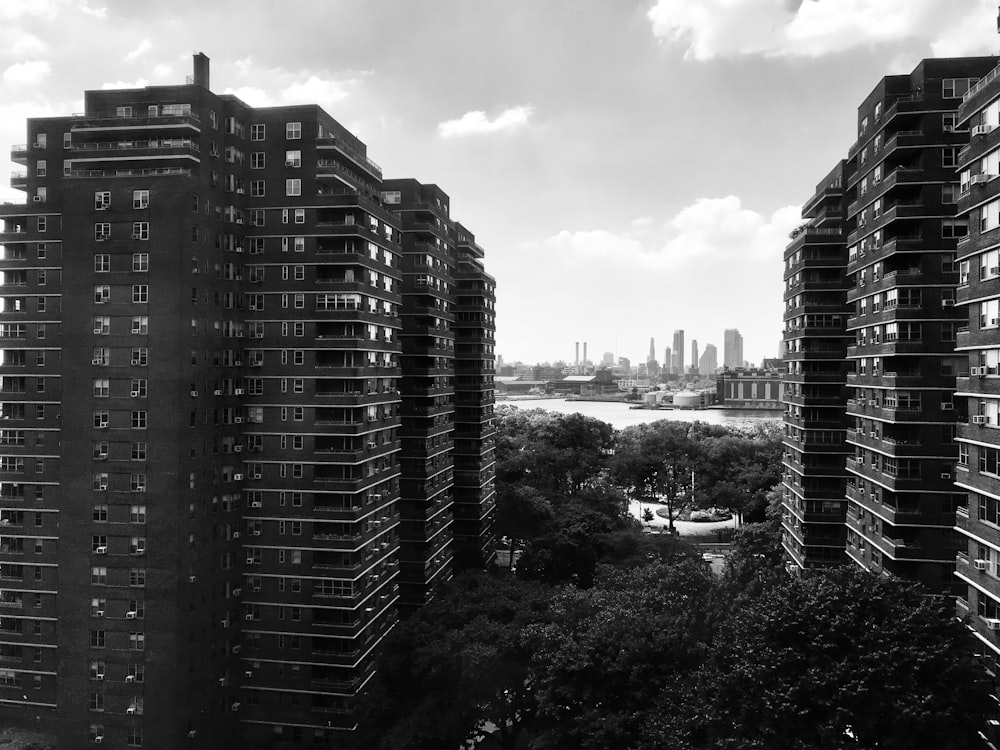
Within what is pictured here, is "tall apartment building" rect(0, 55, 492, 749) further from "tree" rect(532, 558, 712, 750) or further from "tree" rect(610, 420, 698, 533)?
"tree" rect(610, 420, 698, 533)

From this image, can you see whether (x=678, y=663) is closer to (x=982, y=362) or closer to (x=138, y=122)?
(x=982, y=362)

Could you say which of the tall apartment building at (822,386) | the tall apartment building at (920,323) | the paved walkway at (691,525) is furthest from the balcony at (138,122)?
the paved walkway at (691,525)

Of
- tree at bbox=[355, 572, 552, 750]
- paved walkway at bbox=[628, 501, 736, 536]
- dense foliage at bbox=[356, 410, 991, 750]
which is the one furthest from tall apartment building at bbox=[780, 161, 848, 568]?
paved walkway at bbox=[628, 501, 736, 536]

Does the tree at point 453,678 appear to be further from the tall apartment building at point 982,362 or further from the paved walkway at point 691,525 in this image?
the paved walkway at point 691,525

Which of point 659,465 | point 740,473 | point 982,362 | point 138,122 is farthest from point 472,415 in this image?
point 982,362

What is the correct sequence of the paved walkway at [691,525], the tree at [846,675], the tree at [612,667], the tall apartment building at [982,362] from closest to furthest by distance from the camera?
1. the tree at [846,675]
2. the tall apartment building at [982,362]
3. the tree at [612,667]
4. the paved walkway at [691,525]

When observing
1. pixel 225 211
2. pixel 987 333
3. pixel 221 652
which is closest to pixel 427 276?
pixel 225 211

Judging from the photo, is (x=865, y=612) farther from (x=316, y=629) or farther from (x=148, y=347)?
(x=148, y=347)
